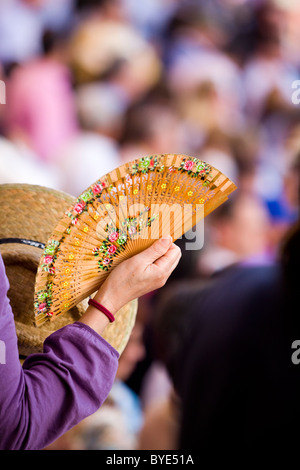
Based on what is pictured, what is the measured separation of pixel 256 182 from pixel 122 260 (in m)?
1.69

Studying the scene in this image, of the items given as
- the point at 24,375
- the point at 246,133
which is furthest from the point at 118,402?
the point at 246,133

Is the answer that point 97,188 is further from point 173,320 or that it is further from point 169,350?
point 169,350

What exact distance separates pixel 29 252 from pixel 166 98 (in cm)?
165

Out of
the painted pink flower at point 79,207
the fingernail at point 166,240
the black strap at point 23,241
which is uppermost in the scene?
the painted pink flower at point 79,207

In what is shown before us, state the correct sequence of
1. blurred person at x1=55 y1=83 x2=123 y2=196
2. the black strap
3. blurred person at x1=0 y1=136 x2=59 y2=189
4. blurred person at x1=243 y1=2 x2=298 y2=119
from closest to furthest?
the black strap → blurred person at x1=0 y1=136 x2=59 y2=189 → blurred person at x1=55 y1=83 x2=123 y2=196 → blurred person at x1=243 y1=2 x2=298 y2=119

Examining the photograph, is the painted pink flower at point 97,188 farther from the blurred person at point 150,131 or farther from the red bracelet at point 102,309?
the blurred person at point 150,131

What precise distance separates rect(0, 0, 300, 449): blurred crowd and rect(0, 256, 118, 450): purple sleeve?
1282 mm

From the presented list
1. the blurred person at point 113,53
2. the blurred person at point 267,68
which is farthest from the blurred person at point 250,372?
the blurred person at point 267,68

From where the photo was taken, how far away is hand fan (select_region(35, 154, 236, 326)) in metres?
0.80

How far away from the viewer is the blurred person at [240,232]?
2.23 metres

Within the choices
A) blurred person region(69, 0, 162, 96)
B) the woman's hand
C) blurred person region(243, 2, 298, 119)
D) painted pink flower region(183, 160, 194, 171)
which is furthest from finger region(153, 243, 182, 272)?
blurred person region(243, 2, 298, 119)

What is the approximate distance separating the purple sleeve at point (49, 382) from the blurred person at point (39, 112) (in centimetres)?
154

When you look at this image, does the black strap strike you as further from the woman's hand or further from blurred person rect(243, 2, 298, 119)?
blurred person rect(243, 2, 298, 119)

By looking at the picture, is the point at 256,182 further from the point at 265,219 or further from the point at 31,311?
the point at 31,311
